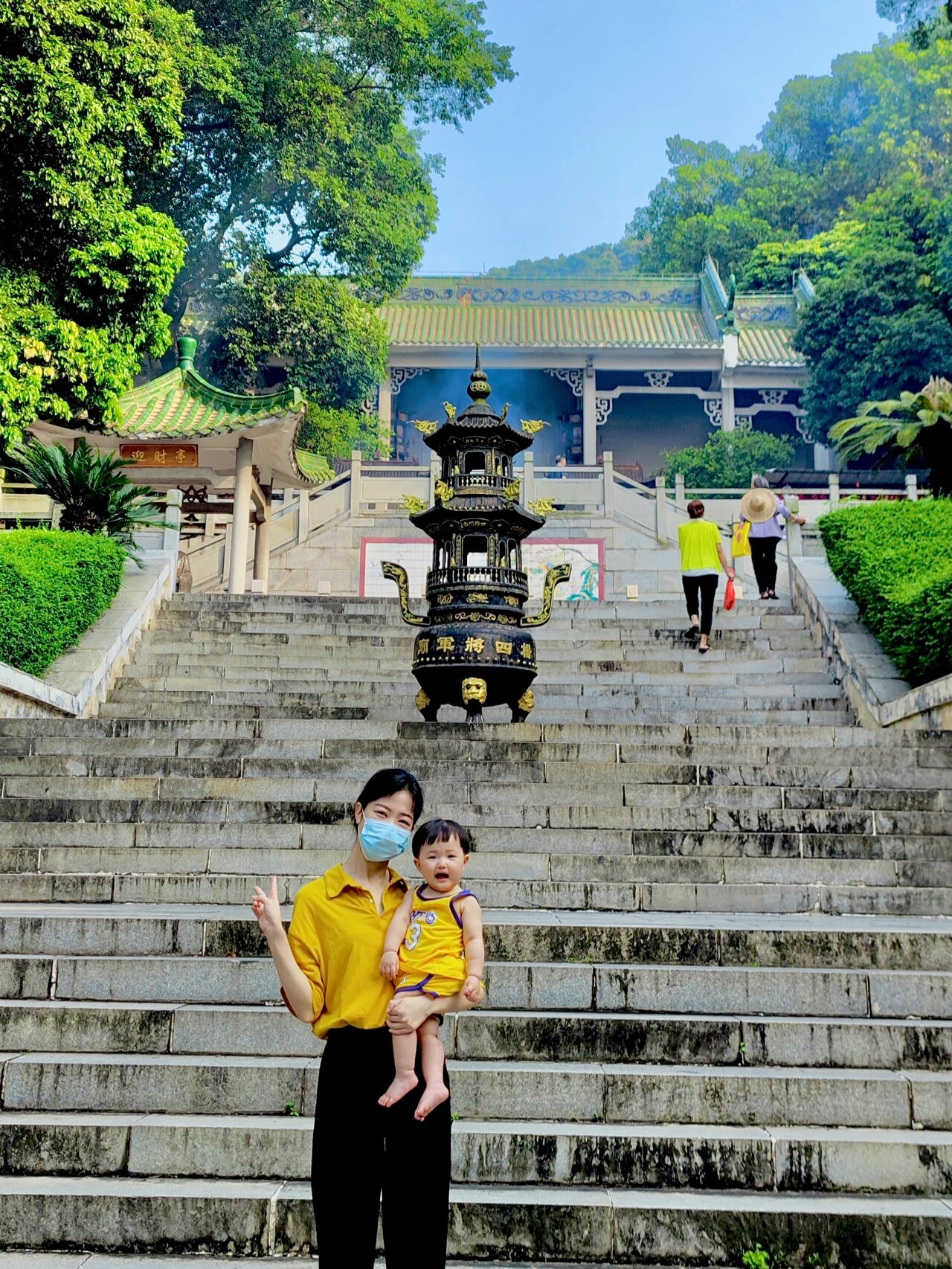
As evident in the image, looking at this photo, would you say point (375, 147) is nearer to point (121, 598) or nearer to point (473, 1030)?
point (121, 598)

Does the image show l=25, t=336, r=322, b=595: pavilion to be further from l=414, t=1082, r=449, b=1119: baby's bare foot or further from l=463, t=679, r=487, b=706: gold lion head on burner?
l=414, t=1082, r=449, b=1119: baby's bare foot

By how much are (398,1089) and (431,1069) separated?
3.6 inches

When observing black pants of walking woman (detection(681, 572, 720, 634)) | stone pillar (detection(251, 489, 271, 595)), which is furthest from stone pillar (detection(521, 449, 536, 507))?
A: black pants of walking woman (detection(681, 572, 720, 634))

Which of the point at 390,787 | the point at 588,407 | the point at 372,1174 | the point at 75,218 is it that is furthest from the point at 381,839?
the point at 588,407

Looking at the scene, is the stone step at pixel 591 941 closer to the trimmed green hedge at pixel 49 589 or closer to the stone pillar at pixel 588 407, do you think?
the trimmed green hedge at pixel 49 589

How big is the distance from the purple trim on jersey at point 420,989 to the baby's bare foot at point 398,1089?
0.16m

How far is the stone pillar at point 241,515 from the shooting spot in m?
15.5

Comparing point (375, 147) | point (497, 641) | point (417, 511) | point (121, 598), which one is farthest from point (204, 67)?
point (497, 641)

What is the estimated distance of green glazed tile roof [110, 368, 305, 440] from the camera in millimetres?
15469

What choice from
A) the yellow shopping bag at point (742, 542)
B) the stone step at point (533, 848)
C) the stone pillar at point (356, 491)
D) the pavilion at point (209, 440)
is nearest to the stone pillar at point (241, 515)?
the pavilion at point (209, 440)

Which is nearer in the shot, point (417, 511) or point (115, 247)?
point (417, 511)

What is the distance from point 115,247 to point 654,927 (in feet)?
37.1

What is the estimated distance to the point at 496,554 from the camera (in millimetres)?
8570

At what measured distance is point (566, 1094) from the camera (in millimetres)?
3529
